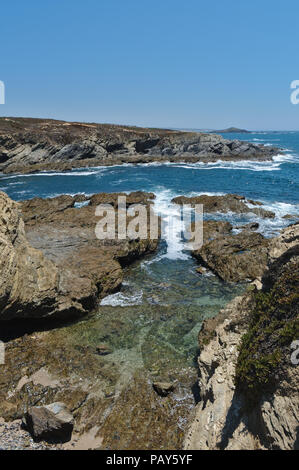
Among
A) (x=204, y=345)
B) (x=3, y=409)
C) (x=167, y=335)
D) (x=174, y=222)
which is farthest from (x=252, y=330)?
(x=174, y=222)

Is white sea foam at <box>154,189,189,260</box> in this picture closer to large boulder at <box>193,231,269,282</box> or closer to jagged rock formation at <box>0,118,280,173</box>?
large boulder at <box>193,231,269,282</box>

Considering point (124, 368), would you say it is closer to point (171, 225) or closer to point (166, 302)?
point (166, 302)

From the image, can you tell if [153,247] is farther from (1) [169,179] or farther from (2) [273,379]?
(1) [169,179]

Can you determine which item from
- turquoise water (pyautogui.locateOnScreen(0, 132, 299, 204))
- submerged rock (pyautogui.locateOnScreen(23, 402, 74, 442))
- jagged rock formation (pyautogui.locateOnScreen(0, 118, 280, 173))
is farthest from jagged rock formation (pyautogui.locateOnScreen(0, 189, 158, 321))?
jagged rock formation (pyautogui.locateOnScreen(0, 118, 280, 173))

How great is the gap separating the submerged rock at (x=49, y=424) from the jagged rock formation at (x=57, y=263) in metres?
3.80

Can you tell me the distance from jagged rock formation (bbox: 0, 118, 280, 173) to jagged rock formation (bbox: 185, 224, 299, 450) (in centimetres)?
6153

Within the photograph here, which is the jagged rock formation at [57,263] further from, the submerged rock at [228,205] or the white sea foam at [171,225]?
the submerged rock at [228,205]

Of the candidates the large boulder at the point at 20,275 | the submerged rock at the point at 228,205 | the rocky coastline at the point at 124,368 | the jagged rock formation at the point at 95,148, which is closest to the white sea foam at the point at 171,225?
the submerged rock at the point at 228,205

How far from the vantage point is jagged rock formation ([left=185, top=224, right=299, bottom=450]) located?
502 cm

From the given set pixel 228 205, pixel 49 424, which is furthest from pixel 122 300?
pixel 228 205

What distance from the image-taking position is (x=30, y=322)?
11.7 meters

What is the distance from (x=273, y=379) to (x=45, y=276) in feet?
31.8

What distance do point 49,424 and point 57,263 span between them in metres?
8.34

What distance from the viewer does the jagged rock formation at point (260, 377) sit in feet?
16.5
